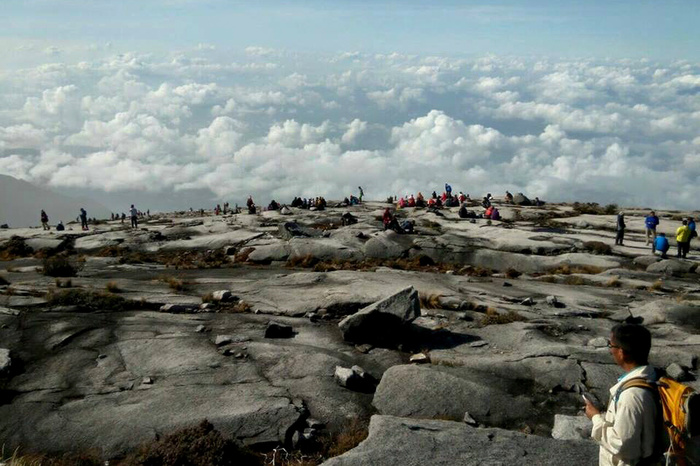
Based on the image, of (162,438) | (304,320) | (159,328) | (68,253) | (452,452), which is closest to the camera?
(452,452)

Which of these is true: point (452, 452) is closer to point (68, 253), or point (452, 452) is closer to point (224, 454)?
point (224, 454)

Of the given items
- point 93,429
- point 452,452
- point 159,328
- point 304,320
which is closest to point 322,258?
point 304,320

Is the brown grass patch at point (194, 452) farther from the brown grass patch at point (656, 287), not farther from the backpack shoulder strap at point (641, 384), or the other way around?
the brown grass patch at point (656, 287)

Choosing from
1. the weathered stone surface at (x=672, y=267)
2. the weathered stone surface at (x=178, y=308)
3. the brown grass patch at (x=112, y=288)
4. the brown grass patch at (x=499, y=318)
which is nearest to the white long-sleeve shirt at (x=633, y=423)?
the brown grass patch at (x=499, y=318)

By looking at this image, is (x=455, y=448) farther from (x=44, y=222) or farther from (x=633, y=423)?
(x=44, y=222)

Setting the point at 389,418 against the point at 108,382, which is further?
the point at 108,382

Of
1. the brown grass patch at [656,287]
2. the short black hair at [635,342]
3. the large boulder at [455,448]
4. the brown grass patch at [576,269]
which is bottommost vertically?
the large boulder at [455,448]

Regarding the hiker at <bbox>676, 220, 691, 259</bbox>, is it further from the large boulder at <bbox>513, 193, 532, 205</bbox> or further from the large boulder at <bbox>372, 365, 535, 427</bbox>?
the large boulder at <bbox>513, 193, 532, 205</bbox>
